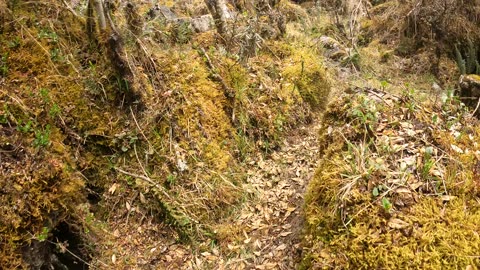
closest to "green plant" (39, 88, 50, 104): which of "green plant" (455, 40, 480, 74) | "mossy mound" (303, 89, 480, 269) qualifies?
"mossy mound" (303, 89, 480, 269)

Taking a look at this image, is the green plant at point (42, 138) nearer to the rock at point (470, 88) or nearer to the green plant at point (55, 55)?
the green plant at point (55, 55)

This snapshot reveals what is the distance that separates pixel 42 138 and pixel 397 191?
2.69 m

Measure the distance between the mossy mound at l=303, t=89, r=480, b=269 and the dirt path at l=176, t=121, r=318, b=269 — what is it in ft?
1.66

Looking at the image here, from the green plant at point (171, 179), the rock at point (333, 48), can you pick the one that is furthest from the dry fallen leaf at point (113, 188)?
the rock at point (333, 48)

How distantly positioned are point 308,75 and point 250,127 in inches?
61.7

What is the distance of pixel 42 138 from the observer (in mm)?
2938

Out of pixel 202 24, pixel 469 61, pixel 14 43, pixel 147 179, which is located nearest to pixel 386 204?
pixel 147 179

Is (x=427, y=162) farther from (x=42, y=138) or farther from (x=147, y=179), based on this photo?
(x=42, y=138)

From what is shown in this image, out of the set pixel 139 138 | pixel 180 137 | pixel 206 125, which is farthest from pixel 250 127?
pixel 139 138

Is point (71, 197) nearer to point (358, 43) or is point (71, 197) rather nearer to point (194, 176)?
point (194, 176)

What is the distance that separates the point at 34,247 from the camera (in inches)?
102

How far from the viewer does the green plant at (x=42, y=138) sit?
2.90 meters

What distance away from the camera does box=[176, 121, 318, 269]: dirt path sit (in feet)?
10.4

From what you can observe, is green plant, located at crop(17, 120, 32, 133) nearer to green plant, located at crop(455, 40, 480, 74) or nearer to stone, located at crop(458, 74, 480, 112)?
stone, located at crop(458, 74, 480, 112)
